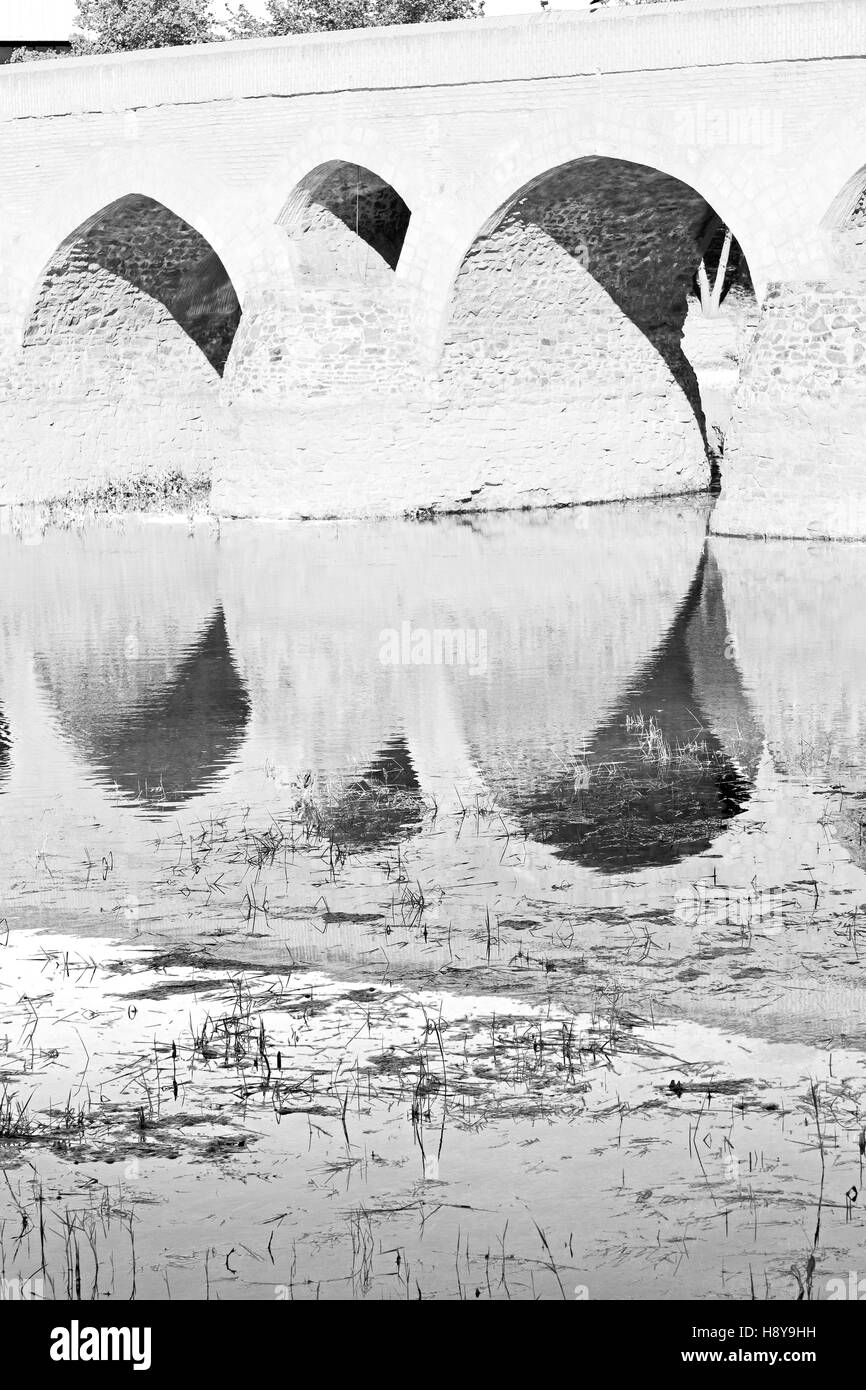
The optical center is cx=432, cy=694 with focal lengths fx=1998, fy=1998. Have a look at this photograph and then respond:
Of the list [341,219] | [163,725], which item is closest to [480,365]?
[341,219]

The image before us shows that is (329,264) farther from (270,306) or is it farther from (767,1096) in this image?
(767,1096)

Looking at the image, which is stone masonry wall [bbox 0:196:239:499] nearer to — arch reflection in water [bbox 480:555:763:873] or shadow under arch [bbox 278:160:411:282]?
shadow under arch [bbox 278:160:411:282]

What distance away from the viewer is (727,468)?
18.9m

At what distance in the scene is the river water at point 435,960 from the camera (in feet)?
15.1

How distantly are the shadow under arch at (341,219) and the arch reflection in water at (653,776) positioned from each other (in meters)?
10.4

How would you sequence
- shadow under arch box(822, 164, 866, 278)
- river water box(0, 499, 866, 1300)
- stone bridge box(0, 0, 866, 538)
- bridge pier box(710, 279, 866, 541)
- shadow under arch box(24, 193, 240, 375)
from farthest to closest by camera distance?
1. shadow under arch box(24, 193, 240, 375)
2. stone bridge box(0, 0, 866, 538)
3. shadow under arch box(822, 164, 866, 278)
4. bridge pier box(710, 279, 866, 541)
5. river water box(0, 499, 866, 1300)

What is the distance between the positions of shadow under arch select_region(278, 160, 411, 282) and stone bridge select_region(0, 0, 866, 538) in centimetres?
3

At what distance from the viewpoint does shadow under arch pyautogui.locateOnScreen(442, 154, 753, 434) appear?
2039 centimetres

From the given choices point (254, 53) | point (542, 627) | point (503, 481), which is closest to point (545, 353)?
point (503, 481)

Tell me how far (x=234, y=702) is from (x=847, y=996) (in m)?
6.16

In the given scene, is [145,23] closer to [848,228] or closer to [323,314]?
[323,314]

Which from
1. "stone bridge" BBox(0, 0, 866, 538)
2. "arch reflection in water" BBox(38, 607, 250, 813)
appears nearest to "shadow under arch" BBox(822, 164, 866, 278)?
"stone bridge" BBox(0, 0, 866, 538)

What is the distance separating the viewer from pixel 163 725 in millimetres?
11109

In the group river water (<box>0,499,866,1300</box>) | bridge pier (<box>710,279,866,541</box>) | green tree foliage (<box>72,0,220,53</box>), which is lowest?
river water (<box>0,499,866,1300</box>)
